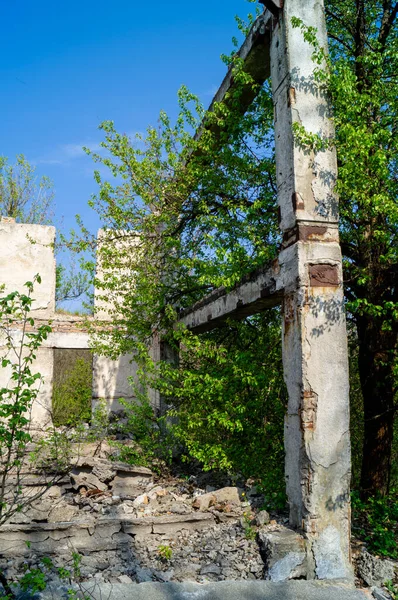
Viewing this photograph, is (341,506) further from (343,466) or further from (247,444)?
(247,444)

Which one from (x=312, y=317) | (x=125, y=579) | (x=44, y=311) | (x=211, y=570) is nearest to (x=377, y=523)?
(x=211, y=570)

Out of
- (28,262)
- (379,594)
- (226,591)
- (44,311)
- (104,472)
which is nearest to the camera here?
(226,591)

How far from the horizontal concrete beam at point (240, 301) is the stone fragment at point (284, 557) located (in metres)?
2.18

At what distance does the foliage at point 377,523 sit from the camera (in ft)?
16.6

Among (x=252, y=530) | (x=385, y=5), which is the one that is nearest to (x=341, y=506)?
(x=252, y=530)

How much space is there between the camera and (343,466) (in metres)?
4.64

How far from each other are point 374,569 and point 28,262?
28.6 ft

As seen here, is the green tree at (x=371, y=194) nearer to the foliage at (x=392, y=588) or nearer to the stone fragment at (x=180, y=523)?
the foliage at (x=392, y=588)

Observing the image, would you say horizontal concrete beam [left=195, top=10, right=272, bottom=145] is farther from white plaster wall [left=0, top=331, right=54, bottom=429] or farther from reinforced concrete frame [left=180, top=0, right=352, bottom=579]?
white plaster wall [left=0, top=331, right=54, bottom=429]

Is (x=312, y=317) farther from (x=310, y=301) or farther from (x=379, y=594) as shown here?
(x=379, y=594)

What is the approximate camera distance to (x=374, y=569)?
4.74m

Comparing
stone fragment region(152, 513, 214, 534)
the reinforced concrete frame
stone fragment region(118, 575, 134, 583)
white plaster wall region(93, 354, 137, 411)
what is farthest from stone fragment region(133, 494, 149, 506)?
white plaster wall region(93, 354, 137, 411)

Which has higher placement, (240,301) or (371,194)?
(371,194)

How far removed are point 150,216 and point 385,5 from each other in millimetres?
4029
